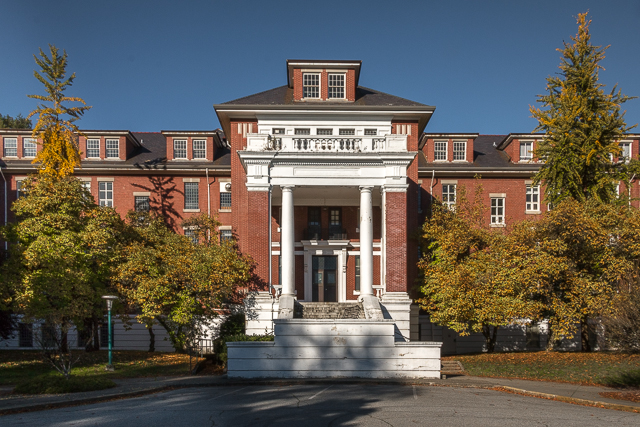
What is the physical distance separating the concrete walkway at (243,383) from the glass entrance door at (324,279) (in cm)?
1190

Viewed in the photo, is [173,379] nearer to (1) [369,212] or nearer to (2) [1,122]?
(1) [369,212]

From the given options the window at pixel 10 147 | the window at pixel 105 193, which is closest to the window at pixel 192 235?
the window at pixel 105 193

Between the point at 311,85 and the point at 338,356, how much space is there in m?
17.9

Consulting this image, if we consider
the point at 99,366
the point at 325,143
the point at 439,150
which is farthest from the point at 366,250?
the point at 439,150

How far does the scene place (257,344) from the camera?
19234mm

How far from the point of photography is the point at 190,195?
117 feet

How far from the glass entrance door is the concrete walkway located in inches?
468

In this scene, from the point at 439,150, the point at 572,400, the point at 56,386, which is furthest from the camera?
Answer: the point at 439,150

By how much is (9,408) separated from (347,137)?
60.7ft

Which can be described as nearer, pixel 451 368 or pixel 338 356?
pixel 338 356

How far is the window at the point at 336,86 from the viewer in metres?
30.5

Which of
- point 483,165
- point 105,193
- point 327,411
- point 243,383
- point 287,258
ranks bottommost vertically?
point 243,383

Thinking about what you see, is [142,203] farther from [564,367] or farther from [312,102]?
[564,367]

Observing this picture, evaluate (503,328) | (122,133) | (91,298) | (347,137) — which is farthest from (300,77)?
(503,328)
